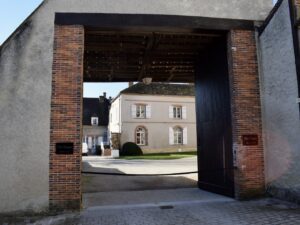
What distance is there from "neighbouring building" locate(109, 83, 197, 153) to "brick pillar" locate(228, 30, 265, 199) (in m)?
28.3

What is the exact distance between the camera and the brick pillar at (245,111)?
884 centimetres

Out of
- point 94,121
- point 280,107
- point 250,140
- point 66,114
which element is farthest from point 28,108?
point 94,121

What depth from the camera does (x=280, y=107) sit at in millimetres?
8641

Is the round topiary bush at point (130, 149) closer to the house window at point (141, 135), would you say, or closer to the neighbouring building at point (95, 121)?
the house window at point (141, 135)

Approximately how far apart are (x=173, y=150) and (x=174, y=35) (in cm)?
2950

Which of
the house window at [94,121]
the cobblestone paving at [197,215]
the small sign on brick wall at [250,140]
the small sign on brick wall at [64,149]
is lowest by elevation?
the cobblestone paving at [197,215]

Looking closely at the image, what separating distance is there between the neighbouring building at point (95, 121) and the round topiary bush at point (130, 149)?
428 inches

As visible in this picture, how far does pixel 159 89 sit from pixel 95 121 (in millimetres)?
13127

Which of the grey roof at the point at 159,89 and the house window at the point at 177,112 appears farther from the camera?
the house window at the point at 177,112

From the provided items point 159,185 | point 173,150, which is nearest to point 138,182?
point 159,185

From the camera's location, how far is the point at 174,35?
380 inches

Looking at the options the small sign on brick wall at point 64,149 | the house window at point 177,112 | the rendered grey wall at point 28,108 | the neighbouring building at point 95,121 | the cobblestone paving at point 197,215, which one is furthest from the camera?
the neighbouring building at point 95,121

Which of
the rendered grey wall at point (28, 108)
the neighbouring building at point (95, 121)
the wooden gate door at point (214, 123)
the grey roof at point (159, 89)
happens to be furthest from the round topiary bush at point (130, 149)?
the rendered grey wall at point (28, 108)

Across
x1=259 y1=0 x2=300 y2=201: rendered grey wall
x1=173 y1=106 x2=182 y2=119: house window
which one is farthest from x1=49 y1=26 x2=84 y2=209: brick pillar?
x1=173 y1=106 x2=182 y2=119: house window
